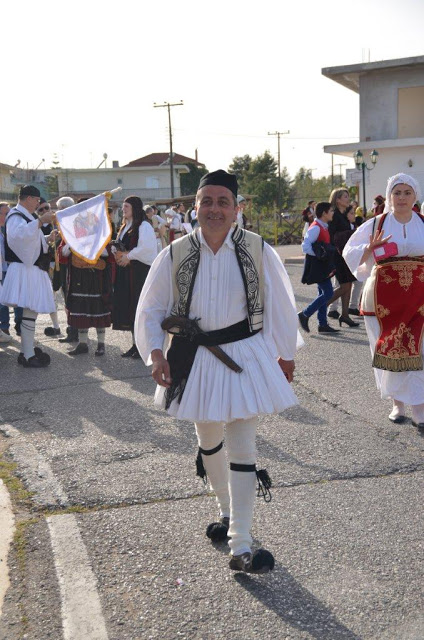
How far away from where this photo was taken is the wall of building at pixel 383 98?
46.2 meters

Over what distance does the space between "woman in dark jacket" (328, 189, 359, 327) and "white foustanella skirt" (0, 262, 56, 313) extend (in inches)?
174

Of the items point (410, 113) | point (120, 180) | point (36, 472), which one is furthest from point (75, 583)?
point (120, 180)

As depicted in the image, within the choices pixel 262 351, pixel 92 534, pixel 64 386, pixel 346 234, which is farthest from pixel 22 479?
pixel 346 234

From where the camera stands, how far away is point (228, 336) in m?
4.18

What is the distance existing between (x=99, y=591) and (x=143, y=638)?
519mm

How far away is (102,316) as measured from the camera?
1068cm

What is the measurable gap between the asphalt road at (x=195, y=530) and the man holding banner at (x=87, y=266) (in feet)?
9.00

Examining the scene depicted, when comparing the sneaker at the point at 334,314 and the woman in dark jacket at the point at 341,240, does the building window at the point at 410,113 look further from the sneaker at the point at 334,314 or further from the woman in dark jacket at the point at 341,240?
the woman in dark jacket at the point at 341,240

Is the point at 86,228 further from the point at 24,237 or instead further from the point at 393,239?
the point at 393,239

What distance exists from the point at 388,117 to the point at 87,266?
3913 cm

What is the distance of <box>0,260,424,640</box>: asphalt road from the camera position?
369cm

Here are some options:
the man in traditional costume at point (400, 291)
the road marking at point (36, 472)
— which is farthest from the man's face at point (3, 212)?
the man in traditional costume at point (400, 291)

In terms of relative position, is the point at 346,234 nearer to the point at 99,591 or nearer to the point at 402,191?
the point at 402,191

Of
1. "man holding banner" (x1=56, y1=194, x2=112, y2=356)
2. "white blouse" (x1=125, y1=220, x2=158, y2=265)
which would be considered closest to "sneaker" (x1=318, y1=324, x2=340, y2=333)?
"white blouse" (x1=125, y1=220, x2=158, y2=265)
